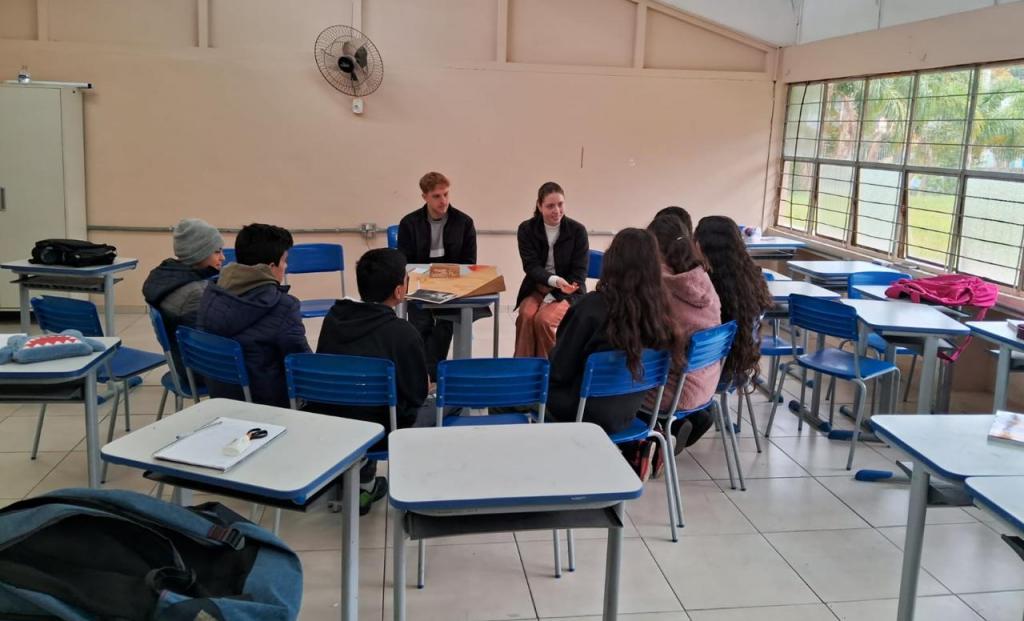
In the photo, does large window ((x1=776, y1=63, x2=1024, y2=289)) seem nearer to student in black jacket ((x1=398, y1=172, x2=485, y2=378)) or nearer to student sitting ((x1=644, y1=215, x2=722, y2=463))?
student sitting ((x1=644, y1=215, x2=722, y2=463))

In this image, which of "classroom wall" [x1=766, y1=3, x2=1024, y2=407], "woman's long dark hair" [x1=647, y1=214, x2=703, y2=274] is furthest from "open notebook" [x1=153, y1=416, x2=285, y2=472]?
"classroom wall" [x1=766, y1=3, x2=1024, y2=407]

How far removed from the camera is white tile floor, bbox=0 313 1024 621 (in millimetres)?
2639

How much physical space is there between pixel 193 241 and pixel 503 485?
2.36m

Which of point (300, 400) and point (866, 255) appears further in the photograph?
point (866, 255)

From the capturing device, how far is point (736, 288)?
143 inches

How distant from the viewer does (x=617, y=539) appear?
74.0 inches

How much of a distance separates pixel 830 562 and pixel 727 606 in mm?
560

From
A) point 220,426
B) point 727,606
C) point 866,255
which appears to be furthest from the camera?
point 866,255

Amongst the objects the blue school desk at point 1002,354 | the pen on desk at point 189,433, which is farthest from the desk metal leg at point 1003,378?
the pen on desk at point 189,433

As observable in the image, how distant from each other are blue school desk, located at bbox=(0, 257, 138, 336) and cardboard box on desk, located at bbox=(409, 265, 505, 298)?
180cm

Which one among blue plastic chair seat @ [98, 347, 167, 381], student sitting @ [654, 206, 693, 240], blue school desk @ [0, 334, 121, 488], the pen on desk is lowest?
blue plastic chair seat @ [98, 347, 167, 381]

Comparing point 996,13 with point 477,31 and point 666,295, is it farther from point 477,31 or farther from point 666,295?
point 477,31

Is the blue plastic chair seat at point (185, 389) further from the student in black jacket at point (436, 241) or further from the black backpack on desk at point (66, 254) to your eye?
the student in black jacket at point (436, 241)

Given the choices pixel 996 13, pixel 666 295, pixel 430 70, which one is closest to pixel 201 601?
pixel 666 295
